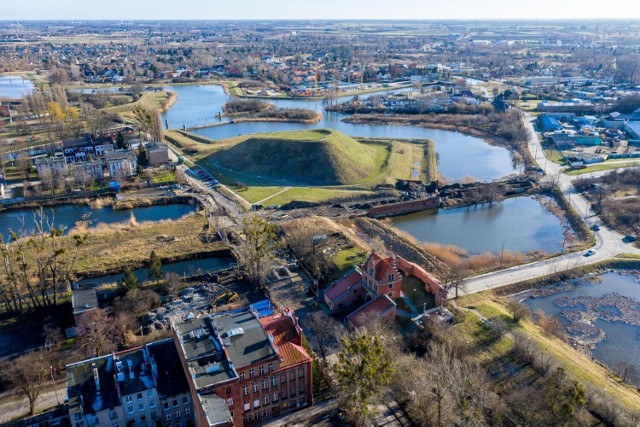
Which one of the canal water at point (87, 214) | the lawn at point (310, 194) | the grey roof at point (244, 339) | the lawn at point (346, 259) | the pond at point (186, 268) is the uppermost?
the grey roof at point (244, 339)

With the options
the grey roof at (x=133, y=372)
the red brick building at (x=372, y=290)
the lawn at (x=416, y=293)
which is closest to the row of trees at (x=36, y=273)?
the grey roof at (x=133, y=372)

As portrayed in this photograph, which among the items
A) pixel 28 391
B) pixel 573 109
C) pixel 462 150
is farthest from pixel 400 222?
pixel 573 109

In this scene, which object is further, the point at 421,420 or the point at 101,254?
the point at 101,254

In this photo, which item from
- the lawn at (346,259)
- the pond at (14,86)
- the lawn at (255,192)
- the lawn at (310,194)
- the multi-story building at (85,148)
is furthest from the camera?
the pond at (14,86)

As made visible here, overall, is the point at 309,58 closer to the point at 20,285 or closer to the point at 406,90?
the point at 406,90

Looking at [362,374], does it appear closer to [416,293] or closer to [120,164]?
[416,293]

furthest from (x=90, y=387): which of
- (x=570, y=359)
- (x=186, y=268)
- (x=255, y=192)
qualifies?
(x=255, y=192)

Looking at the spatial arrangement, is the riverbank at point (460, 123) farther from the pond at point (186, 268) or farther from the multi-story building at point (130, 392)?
the multi-story building at point (130, 392)

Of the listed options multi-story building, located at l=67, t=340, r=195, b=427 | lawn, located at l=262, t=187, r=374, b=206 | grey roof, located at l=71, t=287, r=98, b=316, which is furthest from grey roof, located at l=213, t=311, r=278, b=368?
lawn, located at l=262, t=187, r=374, b=206
